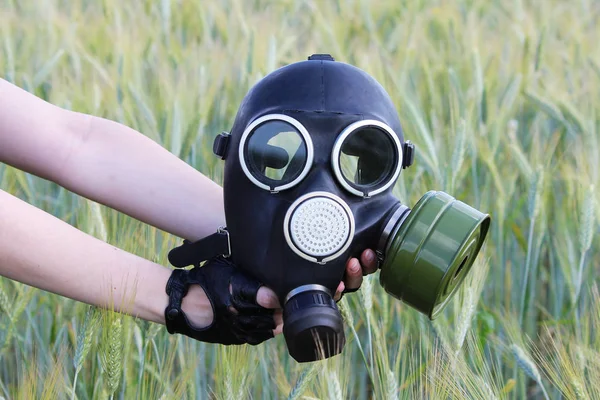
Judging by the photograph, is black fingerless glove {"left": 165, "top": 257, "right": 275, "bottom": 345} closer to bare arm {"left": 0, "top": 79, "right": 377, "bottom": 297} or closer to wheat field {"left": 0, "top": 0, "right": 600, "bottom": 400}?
wheat field {"left": 0, "top": 0, "right": 600, "bottom": 400}

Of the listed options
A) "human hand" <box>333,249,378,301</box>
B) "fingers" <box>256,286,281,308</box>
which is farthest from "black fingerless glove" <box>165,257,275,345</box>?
"human hand" <box>333,249,378,301</box>

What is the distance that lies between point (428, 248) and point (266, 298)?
228 millimetres

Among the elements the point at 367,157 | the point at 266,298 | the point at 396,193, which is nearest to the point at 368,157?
the point at 367,157

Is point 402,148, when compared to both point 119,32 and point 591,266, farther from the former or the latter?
point 119,32

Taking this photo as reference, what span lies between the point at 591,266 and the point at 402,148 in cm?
72

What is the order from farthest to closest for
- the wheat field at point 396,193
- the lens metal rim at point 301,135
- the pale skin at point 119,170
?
the pale skin at point 119,170, the wheat field at point 396,193, the lens metal rim at point 301,135

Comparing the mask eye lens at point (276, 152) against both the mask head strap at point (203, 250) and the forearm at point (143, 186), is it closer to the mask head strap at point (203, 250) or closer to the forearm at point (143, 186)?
the mask head strap at point (203, 250)

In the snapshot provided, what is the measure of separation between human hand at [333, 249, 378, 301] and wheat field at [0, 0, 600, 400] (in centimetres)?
10

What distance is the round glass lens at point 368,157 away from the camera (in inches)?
44.2

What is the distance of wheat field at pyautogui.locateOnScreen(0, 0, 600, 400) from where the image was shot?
120 cm

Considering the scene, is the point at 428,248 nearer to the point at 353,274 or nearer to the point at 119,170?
the point at 353,274

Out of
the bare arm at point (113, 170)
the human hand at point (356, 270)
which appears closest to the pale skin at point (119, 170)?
the bare arm at point (113, 170)

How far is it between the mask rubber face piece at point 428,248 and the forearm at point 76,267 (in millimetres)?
281

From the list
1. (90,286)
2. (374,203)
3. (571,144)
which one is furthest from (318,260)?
(571,144)
